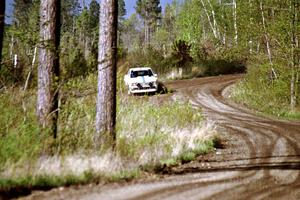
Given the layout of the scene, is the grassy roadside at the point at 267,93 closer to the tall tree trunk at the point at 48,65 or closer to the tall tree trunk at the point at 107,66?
the tall tree trunk at the point at 107,66

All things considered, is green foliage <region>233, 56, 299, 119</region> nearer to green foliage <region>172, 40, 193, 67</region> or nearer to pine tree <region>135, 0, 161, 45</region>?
green foliage <region>172, 40, 193, 67</region>

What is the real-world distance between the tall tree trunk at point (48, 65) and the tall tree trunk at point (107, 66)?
0.93m

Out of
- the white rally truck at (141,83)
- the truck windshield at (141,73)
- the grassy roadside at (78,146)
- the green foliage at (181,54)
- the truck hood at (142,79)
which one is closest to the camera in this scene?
the grassy roadside at (78,146)

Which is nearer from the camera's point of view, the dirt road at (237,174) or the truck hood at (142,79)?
the dirt road at (237,174)

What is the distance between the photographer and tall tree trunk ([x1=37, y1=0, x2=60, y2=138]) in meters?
9.58

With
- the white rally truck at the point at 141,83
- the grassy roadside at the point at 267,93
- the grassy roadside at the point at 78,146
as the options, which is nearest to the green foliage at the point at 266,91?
the grassy roadside at the point at 267,93

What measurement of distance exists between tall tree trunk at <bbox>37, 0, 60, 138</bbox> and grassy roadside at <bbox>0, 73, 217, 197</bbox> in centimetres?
28

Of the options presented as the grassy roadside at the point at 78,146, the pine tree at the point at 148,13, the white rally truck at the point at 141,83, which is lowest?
the grassy roadside at the point at 78,146

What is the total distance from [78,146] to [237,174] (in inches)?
131

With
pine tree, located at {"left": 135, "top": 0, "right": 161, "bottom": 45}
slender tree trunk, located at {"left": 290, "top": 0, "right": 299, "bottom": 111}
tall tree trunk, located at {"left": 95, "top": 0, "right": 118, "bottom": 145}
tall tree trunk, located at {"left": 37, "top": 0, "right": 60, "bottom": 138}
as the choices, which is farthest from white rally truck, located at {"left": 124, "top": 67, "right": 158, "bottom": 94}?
pine tree, located at {"left": 135, "top": 0, "right": 161, "bottom": 45}

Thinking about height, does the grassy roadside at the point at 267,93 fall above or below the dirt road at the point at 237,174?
above

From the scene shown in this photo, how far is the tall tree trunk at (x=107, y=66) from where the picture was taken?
10039mm

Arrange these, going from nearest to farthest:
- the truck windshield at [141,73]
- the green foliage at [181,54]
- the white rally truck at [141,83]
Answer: the white rally truck at [141,83]
the truck windshield at [141,73]
the green foliage at [181,54]

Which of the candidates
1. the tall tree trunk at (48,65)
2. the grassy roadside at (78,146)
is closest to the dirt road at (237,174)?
the grassy roadside at (78,146)
